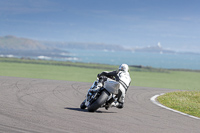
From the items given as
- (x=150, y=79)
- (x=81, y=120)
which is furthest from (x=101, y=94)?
(x=150, y=79)

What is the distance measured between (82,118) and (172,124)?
253cm

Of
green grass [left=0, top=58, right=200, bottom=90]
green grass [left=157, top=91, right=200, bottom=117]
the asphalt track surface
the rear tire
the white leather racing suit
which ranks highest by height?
the white leather racing suit

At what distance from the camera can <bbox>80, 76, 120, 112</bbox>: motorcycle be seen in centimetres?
1084

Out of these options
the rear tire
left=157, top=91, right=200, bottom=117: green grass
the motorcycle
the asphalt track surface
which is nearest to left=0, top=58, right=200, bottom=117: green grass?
left=157, top=91, right=200, bottom=117: green grass

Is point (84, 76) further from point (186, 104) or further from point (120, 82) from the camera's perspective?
point (120, 82)

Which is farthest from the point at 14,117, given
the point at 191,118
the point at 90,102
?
the point at 191,118

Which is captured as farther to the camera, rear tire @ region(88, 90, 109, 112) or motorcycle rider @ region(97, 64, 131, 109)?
motorcycle rider @ region(97, 64, 131, 109)

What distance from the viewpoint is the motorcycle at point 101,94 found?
10.8 meters

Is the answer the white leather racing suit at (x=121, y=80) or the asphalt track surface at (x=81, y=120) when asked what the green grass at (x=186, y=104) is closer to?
the asphalt track surface at (x=81, y=120)

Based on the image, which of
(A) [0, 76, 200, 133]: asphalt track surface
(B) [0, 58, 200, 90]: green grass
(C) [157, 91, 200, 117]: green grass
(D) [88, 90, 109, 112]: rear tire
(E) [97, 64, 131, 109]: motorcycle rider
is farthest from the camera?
(B) [0, 58, 200, 90]: green grass

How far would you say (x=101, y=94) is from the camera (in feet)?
36.0

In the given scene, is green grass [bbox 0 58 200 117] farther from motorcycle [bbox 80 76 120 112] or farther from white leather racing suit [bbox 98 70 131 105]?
motorcycle [bbox 80 76 120 112]

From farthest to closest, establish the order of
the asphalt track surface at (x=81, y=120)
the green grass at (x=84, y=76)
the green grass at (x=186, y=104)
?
the green grass at (x=84, y=76) < the green grass at (x=186, y=104) < the asphalt track surface at (x=81, y=120)

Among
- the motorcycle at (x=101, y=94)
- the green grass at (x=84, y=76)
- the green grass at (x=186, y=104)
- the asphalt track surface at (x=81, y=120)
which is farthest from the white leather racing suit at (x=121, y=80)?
the green grass at (x=84, y=76)
